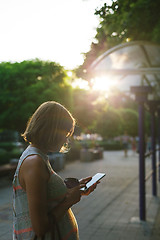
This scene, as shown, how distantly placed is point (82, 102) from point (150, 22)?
43.0 feet

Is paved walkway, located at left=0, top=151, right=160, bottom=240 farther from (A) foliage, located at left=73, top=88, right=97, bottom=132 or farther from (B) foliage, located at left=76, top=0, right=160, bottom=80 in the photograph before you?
(A) foliage, located at left=73, top=88, right=97, bottom=132

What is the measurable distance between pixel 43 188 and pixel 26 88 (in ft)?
38.7

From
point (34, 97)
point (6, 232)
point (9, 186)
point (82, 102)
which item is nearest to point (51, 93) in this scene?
point (34, 97)

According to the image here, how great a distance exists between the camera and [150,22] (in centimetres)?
660

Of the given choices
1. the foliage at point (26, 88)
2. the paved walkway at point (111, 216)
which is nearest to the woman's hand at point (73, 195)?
the paved walkway at point (111, 216)

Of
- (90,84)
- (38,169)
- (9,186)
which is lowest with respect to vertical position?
(9,186)

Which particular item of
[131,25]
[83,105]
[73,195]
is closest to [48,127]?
[73,195]

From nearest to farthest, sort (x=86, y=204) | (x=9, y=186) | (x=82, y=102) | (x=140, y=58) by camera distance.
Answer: (x=140, y=58) < (x=86, y=204) < (x=9, y=186) < (x=82, y=102)

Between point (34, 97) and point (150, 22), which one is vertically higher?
point (150, 22)

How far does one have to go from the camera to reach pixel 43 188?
1557 mm

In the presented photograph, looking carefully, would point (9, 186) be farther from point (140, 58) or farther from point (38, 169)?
point (38, 169)

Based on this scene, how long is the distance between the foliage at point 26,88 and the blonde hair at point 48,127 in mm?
10845

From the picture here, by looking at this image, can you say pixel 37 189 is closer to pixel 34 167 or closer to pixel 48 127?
pixel 34 167

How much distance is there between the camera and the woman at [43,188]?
1556 millimetres
